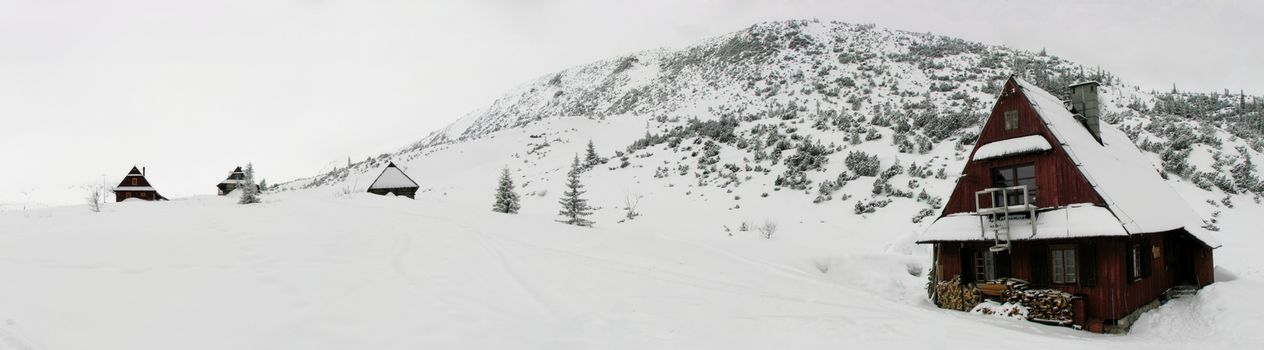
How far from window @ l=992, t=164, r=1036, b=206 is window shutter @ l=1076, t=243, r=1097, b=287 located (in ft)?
5.55

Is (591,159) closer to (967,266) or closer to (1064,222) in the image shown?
(967,266)

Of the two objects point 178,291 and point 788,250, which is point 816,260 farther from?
point 178,291

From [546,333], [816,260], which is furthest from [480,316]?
[816,260]

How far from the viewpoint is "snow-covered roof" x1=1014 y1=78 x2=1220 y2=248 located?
1502 centimetres

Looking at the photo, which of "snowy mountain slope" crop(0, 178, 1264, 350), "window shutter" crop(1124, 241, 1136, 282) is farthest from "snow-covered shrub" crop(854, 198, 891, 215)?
"window shutter" crop(1124, 241, 1136, 282)

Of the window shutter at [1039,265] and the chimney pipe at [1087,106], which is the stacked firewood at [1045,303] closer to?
the window shutter at [1039,265]

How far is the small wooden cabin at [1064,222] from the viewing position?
47.7 feet

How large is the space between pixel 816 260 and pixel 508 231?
10.8 m

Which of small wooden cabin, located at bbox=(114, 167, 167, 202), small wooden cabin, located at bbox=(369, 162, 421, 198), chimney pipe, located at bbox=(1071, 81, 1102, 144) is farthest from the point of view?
small wooden cabin, located at bbox=(114, 167, 167, 202)

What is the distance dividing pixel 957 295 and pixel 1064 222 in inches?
133

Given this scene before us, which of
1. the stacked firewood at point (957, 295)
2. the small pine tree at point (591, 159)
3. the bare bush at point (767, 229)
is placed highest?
the small pine tree at point (591, 159)

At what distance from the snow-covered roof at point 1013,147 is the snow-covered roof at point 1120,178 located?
0.40 m

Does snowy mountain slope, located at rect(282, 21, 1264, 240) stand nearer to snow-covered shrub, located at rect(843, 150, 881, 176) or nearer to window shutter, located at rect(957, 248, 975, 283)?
snow-covered shrub, located at rect(843, 150, 881, 176)

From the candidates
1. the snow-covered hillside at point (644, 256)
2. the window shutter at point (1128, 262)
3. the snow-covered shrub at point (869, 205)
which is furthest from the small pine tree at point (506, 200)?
the window shutter at point (1128, 262)
